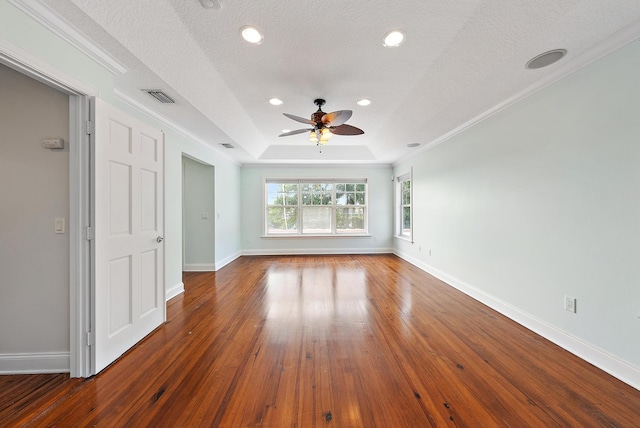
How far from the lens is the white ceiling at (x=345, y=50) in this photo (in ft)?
5.47

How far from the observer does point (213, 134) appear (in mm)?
3826

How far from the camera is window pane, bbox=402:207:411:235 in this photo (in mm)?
5865

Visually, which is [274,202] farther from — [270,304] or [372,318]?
[372,318]

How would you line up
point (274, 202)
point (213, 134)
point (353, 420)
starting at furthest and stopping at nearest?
point (274, 202) < point (213, 134) < point (353, 420)

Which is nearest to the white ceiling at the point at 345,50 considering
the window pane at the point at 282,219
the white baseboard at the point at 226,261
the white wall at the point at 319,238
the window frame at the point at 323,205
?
the white baseboard at the point at 226,261

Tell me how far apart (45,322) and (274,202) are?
494cm

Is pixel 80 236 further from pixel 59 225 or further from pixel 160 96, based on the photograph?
pixel 160 96

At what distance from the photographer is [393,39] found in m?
2.03

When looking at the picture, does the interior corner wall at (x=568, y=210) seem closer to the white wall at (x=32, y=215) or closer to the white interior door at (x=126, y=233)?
the white interior door at (x=126, y=233)

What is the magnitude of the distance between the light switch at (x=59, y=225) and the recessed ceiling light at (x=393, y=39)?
292 centimetres

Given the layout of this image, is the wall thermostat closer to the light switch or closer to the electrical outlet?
the light switch

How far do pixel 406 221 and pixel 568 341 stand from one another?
13.4ft

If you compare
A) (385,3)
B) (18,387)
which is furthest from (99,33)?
(18,387)

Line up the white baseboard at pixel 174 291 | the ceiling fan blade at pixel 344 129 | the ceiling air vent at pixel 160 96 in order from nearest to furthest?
the ceiling air vent at pixel 160 96
the ceiling fan blade at pixel 344 129
the white baseboard at pixel 174 291
